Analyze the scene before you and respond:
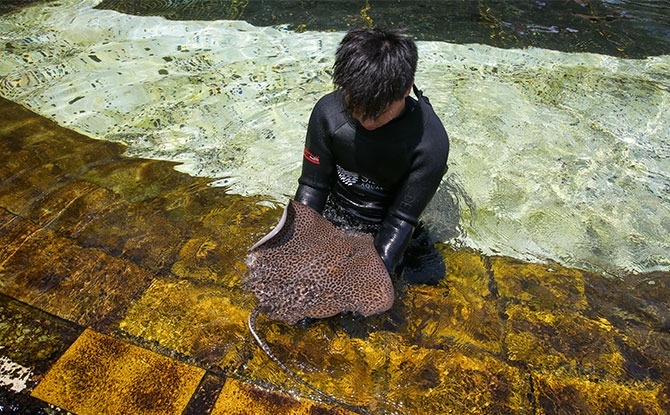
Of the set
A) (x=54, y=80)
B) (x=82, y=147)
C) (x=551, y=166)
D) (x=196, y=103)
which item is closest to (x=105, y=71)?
(x=54, y=80)

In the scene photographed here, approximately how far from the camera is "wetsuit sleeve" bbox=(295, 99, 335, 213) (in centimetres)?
287

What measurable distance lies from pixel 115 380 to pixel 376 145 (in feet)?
6.05

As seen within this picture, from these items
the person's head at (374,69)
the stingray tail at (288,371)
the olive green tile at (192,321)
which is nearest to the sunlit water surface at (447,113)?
the olive green tile at (192,321)

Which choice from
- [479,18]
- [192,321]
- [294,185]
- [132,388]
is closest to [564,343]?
[192,321]

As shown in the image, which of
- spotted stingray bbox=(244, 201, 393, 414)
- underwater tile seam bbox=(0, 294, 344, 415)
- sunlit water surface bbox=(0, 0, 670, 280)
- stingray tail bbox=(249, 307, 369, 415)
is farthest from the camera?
sunlit water surface bbox=(0, 0, 670, 280)

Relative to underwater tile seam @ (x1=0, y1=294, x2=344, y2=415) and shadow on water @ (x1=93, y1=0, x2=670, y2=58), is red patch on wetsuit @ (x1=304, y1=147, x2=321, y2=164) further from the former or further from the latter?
shadow on water @ (x1=93, y1=0, x2=670, y2=58)

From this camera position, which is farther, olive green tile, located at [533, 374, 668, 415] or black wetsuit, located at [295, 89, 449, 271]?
black wetsuit, located at [295, 89, 449, 271]

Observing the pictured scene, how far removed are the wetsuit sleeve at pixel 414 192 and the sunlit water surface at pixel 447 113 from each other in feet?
3.64

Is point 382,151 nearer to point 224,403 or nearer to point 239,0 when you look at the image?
point 224,403

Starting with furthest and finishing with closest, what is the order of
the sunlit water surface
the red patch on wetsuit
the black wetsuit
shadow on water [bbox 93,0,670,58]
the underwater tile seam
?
shadow on water [bbox 93,0,670,58], the sunlit water surface, the red patch on wetsuit, the black wetsuit, the underwater tile seam

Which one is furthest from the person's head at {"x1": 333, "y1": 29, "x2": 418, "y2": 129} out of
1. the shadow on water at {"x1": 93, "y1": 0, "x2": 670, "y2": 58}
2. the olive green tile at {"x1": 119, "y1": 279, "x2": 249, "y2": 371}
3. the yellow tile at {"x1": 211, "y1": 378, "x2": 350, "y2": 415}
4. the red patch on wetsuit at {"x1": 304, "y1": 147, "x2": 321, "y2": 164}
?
the shadow on water at {"x1": 93, "y1": 0, "x2": 670, "y2": 58}

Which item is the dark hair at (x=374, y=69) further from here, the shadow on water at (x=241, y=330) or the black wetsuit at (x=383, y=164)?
the shadow on water at (x=241, y=330)

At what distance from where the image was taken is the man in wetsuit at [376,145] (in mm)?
2305

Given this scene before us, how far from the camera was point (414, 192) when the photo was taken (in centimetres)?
281
